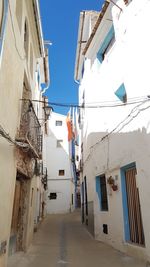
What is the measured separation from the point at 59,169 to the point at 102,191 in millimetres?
17201

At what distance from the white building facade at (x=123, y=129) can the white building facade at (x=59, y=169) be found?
51.4 ft

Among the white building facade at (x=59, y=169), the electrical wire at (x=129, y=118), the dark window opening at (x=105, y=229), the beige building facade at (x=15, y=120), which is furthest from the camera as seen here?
the white building facade at (x=59, y=169)

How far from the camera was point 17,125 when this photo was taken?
20.5 feet

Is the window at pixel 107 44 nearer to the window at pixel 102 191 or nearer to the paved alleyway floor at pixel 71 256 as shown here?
the window at pixel 102 191

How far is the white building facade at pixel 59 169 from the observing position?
2509cm

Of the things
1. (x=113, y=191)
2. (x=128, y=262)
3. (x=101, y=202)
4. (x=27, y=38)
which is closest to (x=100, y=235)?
(x=101, y=202)

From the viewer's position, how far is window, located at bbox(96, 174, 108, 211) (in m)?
9.30

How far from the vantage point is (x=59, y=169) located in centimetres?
2658

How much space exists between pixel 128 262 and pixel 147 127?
351 cm

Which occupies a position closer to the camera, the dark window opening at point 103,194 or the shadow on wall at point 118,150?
the shadow on wall at point 118,150

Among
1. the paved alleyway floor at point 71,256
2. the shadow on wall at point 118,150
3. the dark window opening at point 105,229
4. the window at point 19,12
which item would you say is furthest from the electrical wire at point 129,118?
the window at point 19,12

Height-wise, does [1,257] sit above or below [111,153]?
below

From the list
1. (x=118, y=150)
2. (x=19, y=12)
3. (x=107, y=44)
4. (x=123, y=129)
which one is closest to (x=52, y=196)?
(x=107, y=44)

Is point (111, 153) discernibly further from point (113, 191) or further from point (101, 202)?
point (101, 202)
